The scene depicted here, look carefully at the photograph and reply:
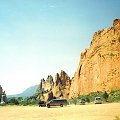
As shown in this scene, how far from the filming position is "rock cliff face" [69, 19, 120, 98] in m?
111

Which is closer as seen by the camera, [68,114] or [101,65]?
[68,114]

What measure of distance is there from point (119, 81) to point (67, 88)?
76.7 meters

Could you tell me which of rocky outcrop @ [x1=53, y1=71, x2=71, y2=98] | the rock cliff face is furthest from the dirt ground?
rocky outcrop @ [x1=53, y1=71, x2=71, y2=98]

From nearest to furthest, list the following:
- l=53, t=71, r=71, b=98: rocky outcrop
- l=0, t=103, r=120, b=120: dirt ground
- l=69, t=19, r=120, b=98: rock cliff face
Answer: l=0, t=103, r=120, b=120: dirt ground, l=69, t=19, r=120, b=98: rock cliff face, l=53, t=71, r=71, b=98: rocky outcrop

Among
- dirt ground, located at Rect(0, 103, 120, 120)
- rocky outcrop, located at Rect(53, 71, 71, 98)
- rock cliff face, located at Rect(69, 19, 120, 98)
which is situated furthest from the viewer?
rocky outcrop, located at Rect(53, 71, 71, 98)

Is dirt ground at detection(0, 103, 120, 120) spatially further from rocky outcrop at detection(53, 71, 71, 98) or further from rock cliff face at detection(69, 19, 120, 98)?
rocky outcrop at detection(53, 71, 71, 98)

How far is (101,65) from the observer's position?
118 meters

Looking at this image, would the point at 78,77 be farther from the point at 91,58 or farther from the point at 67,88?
the point at 67,88

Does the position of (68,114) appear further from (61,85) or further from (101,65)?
(61,85)

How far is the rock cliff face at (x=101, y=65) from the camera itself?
110562 mm

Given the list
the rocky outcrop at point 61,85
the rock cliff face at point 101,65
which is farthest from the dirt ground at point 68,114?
the rocky outcrop at point 61,85

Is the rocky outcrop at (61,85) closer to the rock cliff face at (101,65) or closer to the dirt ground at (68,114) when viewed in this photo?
the rock cliff face at (101,65)

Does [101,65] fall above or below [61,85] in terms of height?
above

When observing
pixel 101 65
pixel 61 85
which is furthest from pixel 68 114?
pixel 61 85
